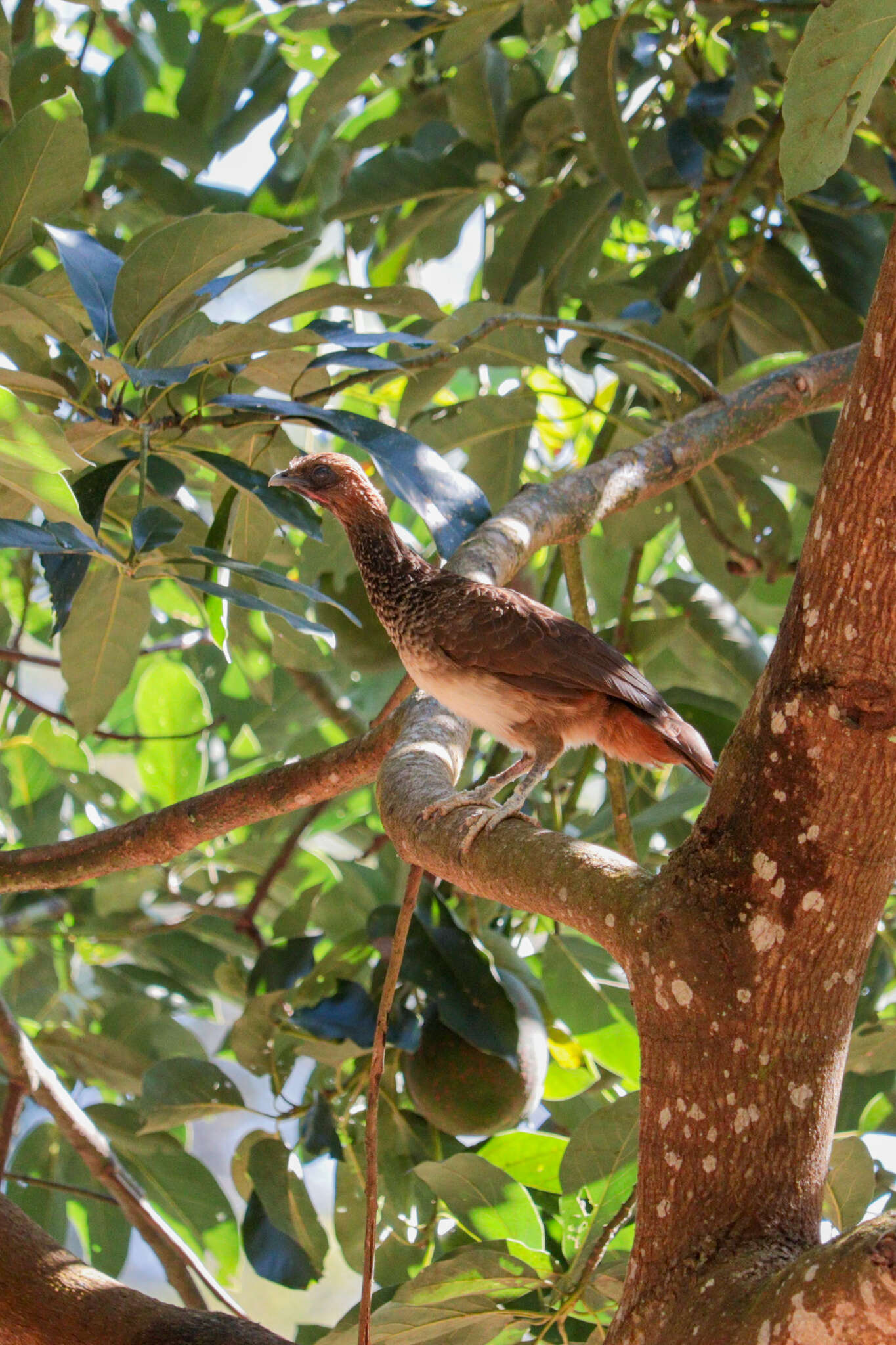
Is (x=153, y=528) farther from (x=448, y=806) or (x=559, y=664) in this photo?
(x=559, y=664)

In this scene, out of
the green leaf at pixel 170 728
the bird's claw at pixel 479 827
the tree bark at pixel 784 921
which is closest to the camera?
the tree bark at pixel 784 921

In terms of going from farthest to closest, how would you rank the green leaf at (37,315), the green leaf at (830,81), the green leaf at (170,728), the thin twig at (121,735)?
the green leaf at (170,728)
the thin twig at (121,735)
the green leaf at (37,315)
the green leaf at (830,81)

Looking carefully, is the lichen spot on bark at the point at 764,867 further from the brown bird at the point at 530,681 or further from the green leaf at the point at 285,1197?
the green leaf at the point at 285,1197

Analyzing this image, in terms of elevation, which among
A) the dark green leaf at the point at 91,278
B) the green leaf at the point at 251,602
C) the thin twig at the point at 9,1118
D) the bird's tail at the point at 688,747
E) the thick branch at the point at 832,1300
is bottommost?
the thin twig at the point at 9,1118

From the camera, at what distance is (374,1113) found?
159cm

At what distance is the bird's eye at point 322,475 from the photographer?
2.56 m

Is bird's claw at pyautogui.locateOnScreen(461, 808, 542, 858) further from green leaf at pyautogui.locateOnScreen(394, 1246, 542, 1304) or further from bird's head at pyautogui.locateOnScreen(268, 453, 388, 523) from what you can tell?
bird's head at pyautogui.locateOnScreen(268, 453, 388, 523)

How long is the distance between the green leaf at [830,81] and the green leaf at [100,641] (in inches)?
51.6

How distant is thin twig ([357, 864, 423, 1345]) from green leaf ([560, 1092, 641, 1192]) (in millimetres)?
337

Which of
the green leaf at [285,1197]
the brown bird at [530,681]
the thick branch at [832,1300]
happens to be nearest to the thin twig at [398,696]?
the brown bird at [530,681]

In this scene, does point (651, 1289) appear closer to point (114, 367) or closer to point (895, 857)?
point (895, 857)

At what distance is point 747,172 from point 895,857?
2143 millimetres

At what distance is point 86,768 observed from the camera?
2.86m

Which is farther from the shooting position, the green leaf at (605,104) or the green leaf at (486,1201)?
the green leaf at (605,104)
